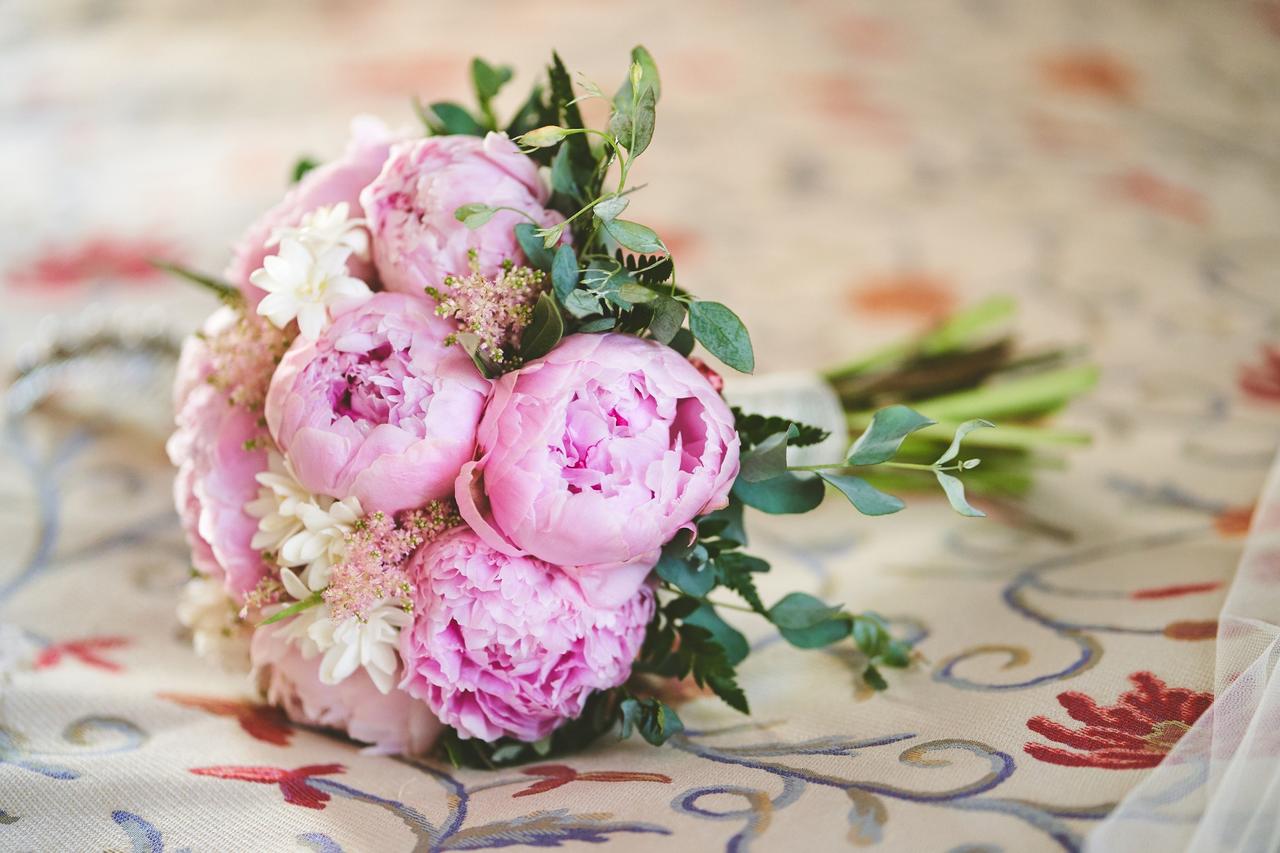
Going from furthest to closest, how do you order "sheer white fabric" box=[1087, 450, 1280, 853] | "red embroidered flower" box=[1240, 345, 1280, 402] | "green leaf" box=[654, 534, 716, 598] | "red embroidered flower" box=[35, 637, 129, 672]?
1. "red embroidered flower" box=[1240, 345, 1280, 402]
2. "red embroidered flower" box=[35, 637, 129, 672]
3. "green leaf" box=[654, 534, 716, 598]
4. "sheer white fabric" box=[1087, 450, 1280, 853]

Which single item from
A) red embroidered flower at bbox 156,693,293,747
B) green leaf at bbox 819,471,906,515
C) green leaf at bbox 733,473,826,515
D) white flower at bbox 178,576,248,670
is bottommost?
red embroidered flower at bbox 156,693,293,747

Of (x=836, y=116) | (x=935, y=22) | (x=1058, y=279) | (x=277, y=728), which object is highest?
(x=935, y=22)

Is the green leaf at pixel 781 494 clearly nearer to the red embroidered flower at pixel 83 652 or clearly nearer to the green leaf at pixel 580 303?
the green leaf at pixel 580 303

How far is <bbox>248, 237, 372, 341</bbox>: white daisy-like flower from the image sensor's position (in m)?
0.45

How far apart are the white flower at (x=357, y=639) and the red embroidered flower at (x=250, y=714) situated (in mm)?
92

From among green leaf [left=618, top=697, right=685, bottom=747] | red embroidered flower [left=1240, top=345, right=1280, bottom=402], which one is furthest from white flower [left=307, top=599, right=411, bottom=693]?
red embroidered flower [left=1240, top=345, right=1280, bottom=402]

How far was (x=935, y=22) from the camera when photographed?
1.41m

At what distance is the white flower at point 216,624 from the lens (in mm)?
509

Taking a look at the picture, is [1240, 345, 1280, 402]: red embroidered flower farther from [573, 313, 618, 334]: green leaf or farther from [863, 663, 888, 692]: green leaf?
[573, 313, 618, 334]: green leaf

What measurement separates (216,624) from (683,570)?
23 centimetres

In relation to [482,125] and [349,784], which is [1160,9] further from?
[349,784]

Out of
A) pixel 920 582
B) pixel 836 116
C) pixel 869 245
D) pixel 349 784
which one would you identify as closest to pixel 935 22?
pixel 836 116

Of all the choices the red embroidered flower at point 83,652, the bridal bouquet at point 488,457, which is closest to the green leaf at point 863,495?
the bridal bouquet at point 488,457

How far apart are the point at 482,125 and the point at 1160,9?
3.92 ft
